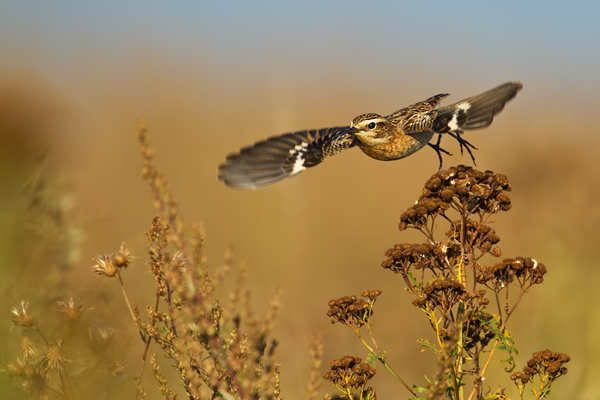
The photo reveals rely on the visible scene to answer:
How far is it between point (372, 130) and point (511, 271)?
166 cm

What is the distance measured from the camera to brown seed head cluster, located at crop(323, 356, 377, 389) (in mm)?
2305

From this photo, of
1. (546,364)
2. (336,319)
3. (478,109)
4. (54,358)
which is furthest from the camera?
(478,109)

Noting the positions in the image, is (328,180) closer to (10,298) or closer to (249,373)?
(10,298)

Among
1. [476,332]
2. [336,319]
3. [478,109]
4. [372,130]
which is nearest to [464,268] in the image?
[476,332]

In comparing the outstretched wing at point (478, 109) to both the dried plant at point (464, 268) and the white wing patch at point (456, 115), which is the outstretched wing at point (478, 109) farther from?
the dried plant at point (464, 268)

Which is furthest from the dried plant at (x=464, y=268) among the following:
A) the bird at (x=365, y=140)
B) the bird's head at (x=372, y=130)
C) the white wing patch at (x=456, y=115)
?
the bird's head at (x=372, y=130)

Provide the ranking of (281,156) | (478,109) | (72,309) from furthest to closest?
(281,156) < (478,109) < (72,309)

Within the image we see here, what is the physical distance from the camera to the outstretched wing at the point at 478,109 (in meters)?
3.06

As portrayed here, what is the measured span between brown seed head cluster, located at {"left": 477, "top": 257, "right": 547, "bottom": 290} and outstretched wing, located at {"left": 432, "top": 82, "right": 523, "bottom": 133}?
86cm

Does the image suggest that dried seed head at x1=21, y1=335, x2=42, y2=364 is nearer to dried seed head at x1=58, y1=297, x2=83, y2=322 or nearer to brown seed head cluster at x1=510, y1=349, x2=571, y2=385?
dried seed head at x1=58, y1=297, x2=83, y2=322

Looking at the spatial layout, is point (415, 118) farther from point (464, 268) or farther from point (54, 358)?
point (54, 358)

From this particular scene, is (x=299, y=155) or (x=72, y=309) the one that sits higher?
(x=299, y=155)

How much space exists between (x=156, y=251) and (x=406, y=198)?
9.04 metres

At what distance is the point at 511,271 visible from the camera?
8.10 feet
